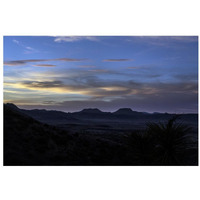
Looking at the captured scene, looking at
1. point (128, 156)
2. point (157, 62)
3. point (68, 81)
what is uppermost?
point (157, 62)

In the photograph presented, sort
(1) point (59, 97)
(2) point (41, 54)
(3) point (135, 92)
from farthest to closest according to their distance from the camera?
(3) point (135, 92) < (1) point (59, 97) < (2) point (41, 54)

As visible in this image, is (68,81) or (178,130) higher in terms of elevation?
(68,81)

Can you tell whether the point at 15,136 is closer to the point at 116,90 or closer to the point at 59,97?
the point at 59,97

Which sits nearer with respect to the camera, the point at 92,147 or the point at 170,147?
the point at 170,147

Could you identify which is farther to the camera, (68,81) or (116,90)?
(116,90)

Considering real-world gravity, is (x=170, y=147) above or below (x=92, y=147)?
above
